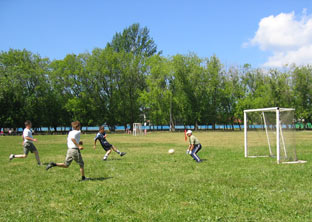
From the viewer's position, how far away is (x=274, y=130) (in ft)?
49.5

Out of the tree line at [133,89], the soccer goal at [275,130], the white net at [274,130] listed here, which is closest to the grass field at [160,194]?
the soccer goal at [275,130]

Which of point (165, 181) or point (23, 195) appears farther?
point (165, 181)

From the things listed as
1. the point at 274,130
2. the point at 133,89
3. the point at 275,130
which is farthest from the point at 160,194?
the point at 133,89

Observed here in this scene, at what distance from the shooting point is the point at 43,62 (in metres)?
67.9

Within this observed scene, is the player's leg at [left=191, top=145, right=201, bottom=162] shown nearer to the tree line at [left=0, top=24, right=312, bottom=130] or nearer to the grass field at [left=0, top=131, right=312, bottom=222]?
the grass field at [left=0, top=131, right=312, bottom=222]

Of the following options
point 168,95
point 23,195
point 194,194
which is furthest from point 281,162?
point 168,95

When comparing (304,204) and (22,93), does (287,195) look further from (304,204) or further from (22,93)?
(22,93)

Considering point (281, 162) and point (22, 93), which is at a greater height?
point (22, 93)

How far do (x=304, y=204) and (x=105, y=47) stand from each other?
233ft

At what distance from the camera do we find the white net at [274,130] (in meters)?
13.8

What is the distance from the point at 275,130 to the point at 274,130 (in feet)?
0.44

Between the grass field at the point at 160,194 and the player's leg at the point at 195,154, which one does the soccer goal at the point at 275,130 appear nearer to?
the grass field at the point at 160,194

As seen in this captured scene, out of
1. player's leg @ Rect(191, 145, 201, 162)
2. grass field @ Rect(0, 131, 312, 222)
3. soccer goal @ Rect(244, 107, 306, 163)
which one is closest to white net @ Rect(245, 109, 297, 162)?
soccer goal @ Rect(244, 107, 306, 163)

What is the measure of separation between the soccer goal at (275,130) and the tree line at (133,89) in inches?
1967
